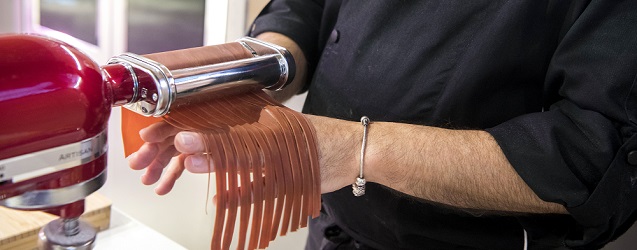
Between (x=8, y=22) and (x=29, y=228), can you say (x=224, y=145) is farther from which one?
(x=8, y=22)

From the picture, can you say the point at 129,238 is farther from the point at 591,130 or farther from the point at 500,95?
the point at 591,130

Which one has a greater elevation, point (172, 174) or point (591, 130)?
point (591, 130)

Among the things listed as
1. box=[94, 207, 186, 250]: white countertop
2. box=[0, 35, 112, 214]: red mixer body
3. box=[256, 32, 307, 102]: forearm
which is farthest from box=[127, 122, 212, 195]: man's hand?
box=[94, 207, 186, 250]: white countertop

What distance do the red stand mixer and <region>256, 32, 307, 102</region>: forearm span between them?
1.29 ft

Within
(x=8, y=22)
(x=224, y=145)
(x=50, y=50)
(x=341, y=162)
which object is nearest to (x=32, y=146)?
(x=50, y=50)

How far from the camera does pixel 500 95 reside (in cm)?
91

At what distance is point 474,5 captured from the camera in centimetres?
90

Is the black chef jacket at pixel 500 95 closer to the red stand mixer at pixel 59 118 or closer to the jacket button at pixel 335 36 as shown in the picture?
the jacket button at pixel 335 36

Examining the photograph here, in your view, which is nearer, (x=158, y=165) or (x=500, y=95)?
(x=158, y=165)

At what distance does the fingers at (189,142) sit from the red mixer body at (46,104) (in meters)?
0.08

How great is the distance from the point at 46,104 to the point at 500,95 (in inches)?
23.2

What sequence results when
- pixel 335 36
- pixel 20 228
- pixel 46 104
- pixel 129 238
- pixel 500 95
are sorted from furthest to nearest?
1. pixel 129 238
2. pixel 20 228
3. pixel 335 36
4. pixel 500 95
5. pixel 46 104

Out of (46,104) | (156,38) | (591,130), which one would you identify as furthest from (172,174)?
(156,38)

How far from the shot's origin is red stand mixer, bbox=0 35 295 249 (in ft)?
1.74
